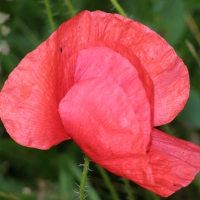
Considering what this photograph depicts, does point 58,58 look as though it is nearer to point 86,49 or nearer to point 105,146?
point 86,49

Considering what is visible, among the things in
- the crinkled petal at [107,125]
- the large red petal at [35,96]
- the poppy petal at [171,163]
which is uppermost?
the large red petal at [35,96]

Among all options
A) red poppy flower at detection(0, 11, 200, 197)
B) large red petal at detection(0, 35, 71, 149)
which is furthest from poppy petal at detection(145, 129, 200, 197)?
large red petal at detection(0, 35, 71, 149)

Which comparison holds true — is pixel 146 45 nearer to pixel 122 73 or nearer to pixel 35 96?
pixel 122 73

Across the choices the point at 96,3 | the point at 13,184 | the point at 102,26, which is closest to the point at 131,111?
the point at 102,26

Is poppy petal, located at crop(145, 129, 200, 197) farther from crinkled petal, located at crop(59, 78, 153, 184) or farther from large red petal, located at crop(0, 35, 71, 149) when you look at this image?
large red petal, located at crop(0, 35, 71, 149)

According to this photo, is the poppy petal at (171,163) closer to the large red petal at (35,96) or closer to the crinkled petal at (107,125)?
the crinkled petal at (107,125)

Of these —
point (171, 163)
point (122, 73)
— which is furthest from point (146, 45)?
point (171, 163)

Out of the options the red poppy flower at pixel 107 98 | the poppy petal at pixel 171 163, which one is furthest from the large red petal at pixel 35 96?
the poppy petal at pixel 171 163
